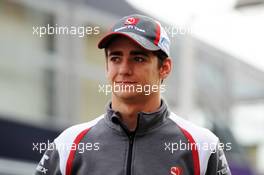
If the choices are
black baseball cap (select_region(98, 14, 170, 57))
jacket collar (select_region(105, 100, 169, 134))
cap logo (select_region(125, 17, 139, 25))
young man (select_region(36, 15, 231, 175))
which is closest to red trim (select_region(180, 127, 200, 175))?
young man (select_region(36, 15, 231, 175))

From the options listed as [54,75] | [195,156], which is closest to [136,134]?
[195,156]

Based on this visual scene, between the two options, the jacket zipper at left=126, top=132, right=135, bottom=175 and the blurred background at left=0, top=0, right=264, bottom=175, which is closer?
the jacket zipper at left=126, top=132, right=135, bottom=175

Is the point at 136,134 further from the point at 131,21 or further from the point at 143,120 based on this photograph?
the point at 131,21

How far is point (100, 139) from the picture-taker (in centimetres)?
251

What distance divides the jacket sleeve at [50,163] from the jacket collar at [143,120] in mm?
182

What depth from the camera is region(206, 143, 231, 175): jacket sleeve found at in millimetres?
2465

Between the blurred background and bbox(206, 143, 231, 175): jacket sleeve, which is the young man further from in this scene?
the blurred background

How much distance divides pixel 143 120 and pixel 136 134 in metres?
0.05

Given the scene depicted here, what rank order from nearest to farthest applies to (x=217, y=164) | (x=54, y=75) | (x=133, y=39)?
(x=133, y=39) < (x=217, y=164) < (x=54, y=75)

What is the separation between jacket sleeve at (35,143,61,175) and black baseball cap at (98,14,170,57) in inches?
13.3

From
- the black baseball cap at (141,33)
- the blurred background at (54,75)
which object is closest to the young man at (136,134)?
the black baseball cap at (141,33)

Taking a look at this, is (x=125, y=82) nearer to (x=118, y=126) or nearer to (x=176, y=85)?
(x=118, y=126)

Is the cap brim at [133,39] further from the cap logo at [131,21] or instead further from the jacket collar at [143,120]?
the jacket collar at [143,120]

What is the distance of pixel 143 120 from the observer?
2463 millimetres
